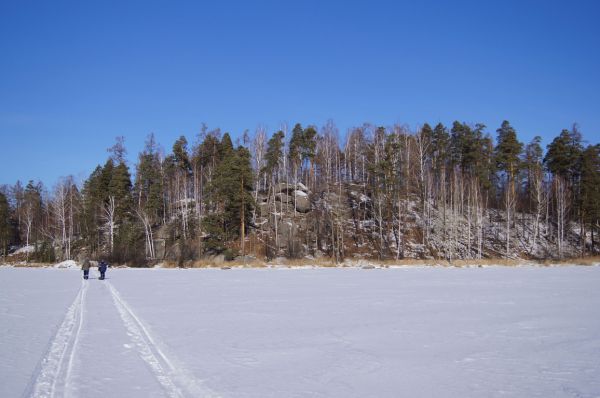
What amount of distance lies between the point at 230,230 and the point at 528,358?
124 ft

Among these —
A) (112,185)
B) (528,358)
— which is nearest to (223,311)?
(528,358)

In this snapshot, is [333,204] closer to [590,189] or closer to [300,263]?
[300,263]

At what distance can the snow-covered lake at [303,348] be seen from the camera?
5.22 meters

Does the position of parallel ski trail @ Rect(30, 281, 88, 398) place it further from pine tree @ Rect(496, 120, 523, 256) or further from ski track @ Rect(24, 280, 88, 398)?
pine tree @ Rect(496, 120, 523, 256)

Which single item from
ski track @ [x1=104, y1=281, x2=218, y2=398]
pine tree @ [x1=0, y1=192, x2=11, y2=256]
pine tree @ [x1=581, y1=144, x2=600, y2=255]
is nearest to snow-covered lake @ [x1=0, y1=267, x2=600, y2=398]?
ski track @ [x1=104, y1=281, x2=218, y2=398]

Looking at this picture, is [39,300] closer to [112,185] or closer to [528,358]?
[528,358]

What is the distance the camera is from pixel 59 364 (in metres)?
6.17

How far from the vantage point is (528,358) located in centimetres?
649

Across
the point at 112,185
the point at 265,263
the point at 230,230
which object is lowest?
the point at 265,263

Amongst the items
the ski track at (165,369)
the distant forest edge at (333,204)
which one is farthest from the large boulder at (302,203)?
the ski track at (165,369)

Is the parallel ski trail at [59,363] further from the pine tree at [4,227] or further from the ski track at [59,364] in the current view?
the pine tree at [4,227]

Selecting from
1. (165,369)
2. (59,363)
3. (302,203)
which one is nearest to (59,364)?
(59,363)

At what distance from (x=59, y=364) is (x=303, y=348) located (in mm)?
3916

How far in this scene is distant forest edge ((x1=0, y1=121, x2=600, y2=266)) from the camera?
43.9 metres
